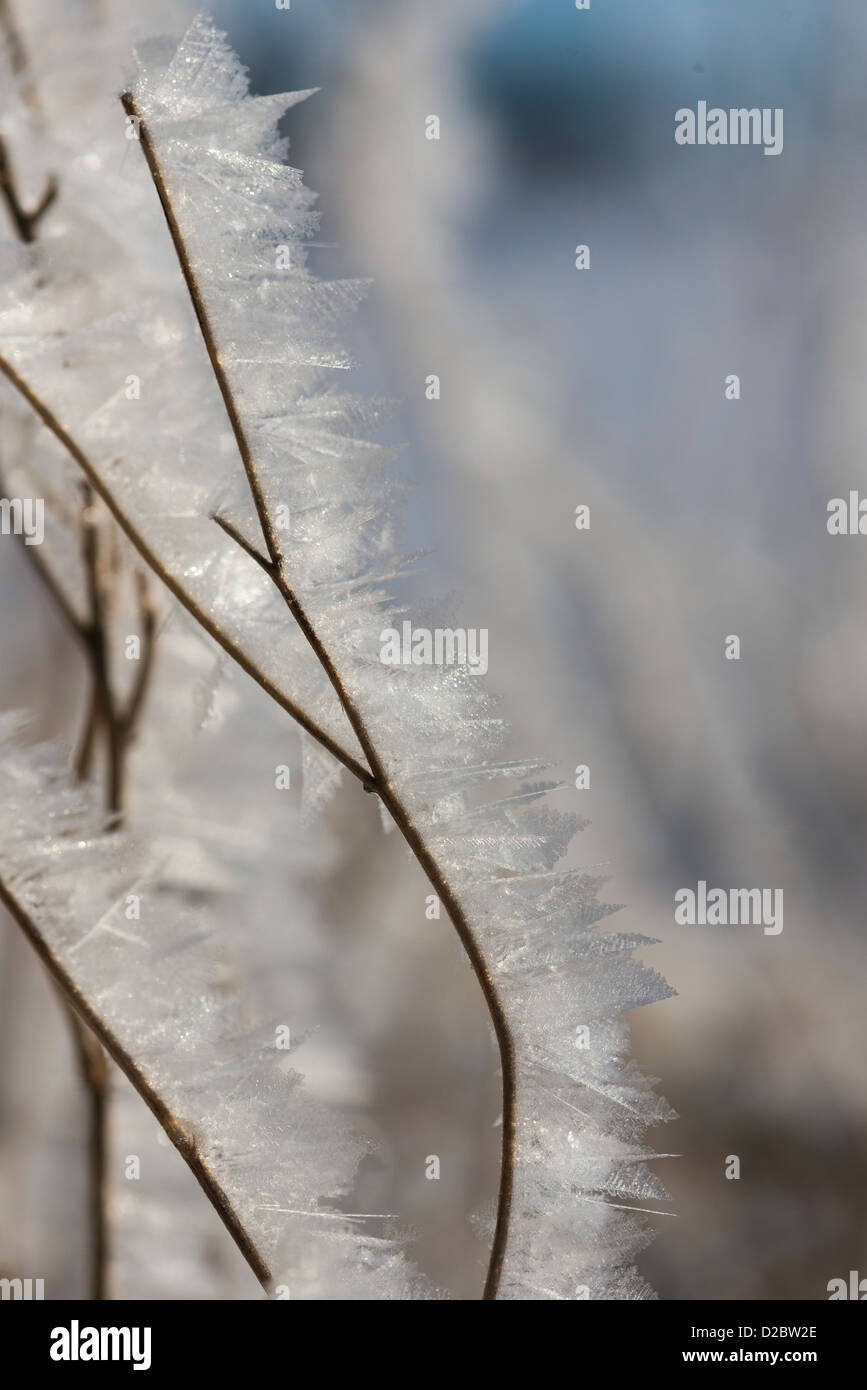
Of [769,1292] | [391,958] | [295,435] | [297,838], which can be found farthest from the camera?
[769,1292]

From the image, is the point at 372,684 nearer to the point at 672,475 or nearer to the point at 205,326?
the point at 205,326

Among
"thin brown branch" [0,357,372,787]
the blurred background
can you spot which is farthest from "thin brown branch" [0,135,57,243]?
the blurred background

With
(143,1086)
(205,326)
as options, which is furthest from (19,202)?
(143,1086)

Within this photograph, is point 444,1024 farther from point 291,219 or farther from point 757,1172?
point 291,219

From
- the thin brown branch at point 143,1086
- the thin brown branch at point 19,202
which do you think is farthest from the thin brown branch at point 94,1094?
the thin brown branch at point 19,202

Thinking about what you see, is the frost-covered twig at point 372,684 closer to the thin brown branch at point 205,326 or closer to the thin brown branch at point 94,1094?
the thin brown branch at point 205,326

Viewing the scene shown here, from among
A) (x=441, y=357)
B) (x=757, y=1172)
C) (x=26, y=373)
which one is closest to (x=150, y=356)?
(x=26, y=373)
